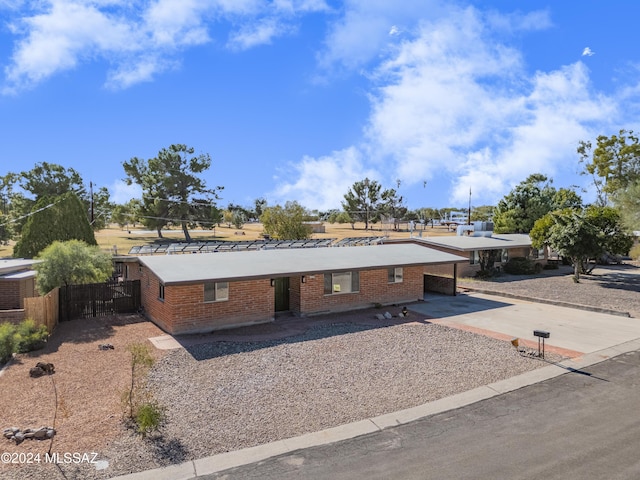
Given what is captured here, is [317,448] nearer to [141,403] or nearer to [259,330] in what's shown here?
[141,403]

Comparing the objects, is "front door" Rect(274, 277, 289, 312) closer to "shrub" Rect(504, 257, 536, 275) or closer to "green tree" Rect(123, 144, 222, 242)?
"shrub" Rect(504, 257, 536, 275)

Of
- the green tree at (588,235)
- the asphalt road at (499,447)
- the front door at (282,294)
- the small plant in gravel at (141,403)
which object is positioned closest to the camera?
the asphalt road at (499,447)

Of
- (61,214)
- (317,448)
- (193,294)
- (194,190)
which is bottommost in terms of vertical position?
(317,448)

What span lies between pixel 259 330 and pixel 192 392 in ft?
20.6

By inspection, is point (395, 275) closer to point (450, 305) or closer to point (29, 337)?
point (450, 305)

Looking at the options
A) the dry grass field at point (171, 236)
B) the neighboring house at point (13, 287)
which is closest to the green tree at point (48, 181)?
the dry grass field at point (171, 236)

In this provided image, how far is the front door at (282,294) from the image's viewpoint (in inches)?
779

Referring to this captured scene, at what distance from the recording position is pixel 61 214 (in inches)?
1177

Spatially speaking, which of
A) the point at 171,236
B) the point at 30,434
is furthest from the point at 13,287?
the point at 171,236

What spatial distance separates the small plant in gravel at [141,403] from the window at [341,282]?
9.65 m

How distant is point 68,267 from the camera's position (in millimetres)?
19125

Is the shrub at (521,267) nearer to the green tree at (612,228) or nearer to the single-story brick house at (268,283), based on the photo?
the green tree at (612,228)

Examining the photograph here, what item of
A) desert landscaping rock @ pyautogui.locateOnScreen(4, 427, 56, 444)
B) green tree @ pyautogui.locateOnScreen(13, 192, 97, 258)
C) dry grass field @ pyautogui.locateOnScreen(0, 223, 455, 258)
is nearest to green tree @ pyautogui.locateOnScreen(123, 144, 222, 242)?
dry grass field @ pyautogui.locateOnScreen(0, 223, 455, 258)

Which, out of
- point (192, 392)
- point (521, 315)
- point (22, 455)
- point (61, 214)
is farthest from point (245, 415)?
point (61, 214)
